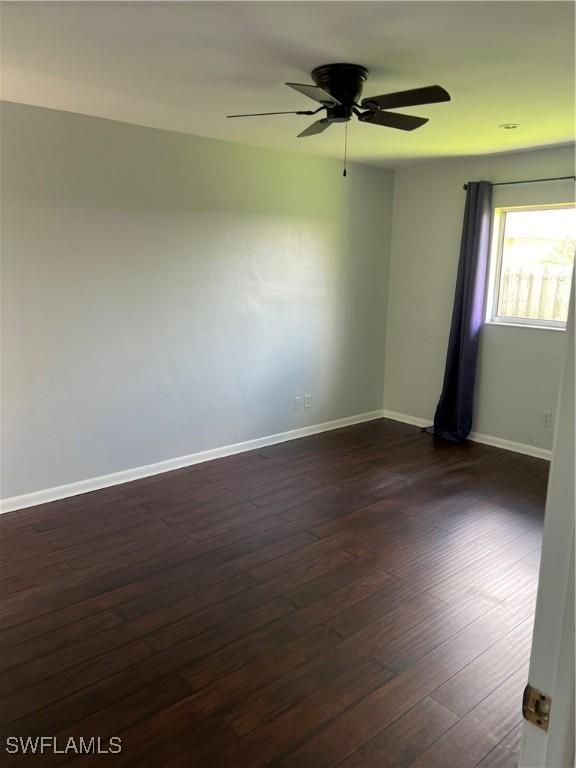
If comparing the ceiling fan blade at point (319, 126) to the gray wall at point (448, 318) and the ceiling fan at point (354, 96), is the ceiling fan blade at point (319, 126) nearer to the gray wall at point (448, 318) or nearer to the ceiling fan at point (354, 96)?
the ceiling fan at point (354, 96)

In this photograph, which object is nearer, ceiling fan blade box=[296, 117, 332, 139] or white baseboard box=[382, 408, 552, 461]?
ceiling fan blade box=[296, 117, 332, 139]

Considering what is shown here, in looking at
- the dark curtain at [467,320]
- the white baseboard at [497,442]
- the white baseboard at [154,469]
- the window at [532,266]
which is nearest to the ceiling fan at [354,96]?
the dark curtain at [467,320]

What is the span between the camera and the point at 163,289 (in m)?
4.12

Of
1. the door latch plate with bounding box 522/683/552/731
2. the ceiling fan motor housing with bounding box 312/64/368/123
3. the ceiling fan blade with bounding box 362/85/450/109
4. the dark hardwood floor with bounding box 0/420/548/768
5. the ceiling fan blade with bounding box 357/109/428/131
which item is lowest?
the dark hardwood floor with bounding box 0/420/548/768

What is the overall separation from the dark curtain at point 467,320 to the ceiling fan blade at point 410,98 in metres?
2.51

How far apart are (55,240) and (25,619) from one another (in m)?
2.25

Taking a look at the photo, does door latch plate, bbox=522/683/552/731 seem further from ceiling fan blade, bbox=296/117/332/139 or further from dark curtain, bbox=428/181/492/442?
dark curtain, bbox=428/181/492/442

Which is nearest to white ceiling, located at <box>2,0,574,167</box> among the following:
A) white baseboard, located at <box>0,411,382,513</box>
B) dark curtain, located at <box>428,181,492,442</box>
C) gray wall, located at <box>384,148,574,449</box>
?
gray wall, located at <box>384,148,574,449</box>

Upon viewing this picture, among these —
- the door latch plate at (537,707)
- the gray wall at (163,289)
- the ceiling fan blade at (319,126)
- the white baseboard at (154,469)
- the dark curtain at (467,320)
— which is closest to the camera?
the door latch plate at (537,707)

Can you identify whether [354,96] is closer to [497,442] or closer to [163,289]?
[163,289]

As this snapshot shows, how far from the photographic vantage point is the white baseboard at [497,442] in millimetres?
4867

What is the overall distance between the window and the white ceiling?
3.60ft

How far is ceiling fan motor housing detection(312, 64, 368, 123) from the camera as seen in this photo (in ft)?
8.38

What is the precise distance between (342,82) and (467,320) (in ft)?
9.48
